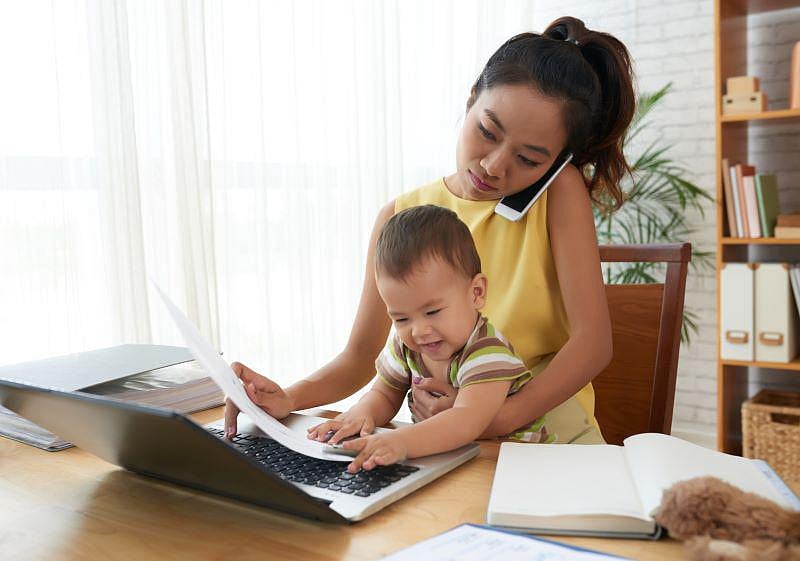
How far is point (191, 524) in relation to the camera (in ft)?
2.47

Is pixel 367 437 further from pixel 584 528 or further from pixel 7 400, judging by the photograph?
pixel 7 400

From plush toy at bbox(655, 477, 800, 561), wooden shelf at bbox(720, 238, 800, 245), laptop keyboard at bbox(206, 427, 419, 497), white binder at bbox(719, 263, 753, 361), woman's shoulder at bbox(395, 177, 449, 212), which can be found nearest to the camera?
plush toy at bbox(655, 477, 800, 561)

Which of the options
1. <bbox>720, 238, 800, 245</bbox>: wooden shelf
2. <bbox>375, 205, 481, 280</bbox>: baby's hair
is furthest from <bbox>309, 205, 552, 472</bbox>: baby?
<bbox>720, 238, 800, 245</bbox>: wooden shelf

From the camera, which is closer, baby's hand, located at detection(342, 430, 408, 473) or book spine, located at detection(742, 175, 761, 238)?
baby's hand, located at detection(342, 430, 408, 473)

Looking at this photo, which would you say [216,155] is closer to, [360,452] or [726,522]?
[360,452]

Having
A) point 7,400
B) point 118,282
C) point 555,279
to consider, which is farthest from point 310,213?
point 7,400

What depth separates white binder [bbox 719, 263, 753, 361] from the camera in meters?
2.96

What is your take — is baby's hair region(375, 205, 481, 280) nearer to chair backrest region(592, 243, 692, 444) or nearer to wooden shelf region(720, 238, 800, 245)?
chair backrest region(592, 243, 692, 444)

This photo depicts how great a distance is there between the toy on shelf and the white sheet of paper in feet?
8.96

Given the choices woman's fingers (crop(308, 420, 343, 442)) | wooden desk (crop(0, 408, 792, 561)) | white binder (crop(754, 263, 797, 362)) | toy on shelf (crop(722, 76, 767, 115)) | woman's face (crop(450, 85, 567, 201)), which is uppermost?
toy on shelf (crop(722, 76, 767, 115))

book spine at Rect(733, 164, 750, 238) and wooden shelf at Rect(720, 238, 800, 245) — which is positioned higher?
book spine at Rect(733, 164, 750, 238)

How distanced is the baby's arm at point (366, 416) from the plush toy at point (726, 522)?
41 cm

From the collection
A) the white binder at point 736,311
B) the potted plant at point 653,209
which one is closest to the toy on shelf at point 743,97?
the potted plant at point 653,209

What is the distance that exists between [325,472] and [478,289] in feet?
1.13
